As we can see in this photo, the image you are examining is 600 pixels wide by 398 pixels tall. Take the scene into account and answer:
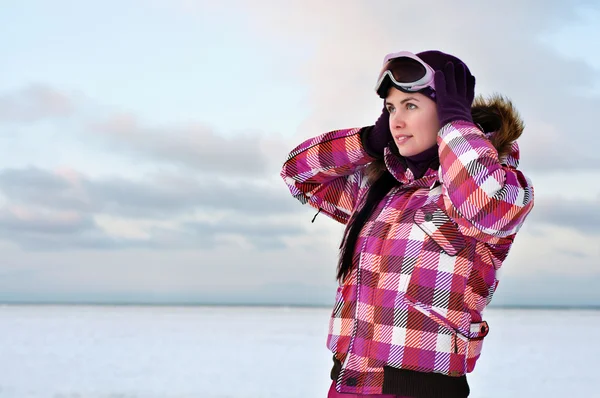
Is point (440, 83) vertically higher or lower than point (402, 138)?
higher

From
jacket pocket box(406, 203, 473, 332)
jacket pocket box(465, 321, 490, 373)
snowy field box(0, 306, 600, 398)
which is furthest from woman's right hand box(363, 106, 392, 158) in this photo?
snowy field box(0, 306, 600, 398)

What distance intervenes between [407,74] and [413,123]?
127mm

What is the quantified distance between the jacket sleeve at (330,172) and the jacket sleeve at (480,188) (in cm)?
39

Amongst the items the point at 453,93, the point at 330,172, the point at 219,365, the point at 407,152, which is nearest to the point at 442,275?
the point at 407,152

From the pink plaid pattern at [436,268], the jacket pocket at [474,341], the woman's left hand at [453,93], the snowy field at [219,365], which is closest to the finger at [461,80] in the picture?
the woman's left hand at [453,93]

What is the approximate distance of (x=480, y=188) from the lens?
4.89 feet

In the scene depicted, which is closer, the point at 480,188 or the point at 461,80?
the point at 480,188

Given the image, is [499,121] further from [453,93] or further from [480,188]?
[480,188]

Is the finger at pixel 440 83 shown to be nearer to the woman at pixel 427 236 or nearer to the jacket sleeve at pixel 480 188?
the woman at pixel 427 236

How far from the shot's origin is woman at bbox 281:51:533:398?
60.2 inches

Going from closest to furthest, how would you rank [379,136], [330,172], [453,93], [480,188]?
[480,188], [453,93], [379,136], [330,172]

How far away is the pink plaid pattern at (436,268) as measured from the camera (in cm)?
151

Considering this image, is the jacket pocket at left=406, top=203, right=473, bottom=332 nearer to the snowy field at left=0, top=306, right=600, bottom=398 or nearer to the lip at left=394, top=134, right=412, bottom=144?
the lip at left=394, top=134, right=412, bottom=144

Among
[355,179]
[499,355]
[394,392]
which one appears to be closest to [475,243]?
[394,392]
